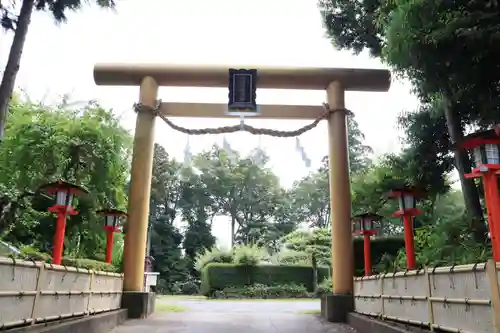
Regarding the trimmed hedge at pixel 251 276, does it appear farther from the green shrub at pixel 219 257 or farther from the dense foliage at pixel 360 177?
the green shrub at pixel 219 257

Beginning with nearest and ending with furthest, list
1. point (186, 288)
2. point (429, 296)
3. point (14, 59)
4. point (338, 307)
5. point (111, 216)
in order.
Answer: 1. point (429, 296)
2. point (14, 59)
3. point (338, 307)
4. point (111, 216)
5. point (186, 288)

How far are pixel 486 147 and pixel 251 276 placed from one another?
16215 mm

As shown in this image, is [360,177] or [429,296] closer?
[429,296]

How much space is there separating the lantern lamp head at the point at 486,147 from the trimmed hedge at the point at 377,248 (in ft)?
17.0

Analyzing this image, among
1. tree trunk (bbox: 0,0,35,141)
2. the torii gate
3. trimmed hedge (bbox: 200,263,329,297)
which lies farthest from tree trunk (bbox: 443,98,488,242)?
trimmed hedge (bbox: 200,263,329,297)

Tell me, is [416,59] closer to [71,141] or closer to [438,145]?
[438,145]

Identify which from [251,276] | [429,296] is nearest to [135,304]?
[429,296]

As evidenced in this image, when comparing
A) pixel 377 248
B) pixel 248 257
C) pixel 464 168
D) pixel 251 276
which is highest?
pixel 464 168

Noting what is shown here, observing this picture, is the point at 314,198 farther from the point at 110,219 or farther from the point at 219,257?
the point at 110,219

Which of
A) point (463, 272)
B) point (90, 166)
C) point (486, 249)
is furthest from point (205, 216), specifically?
→ point (463, 272)

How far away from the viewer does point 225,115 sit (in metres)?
9.21

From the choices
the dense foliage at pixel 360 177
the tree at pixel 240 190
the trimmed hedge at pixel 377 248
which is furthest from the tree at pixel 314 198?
the trimmed hedge at pixel 377 248

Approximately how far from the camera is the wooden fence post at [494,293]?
2.94 metres

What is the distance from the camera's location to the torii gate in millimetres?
8047
